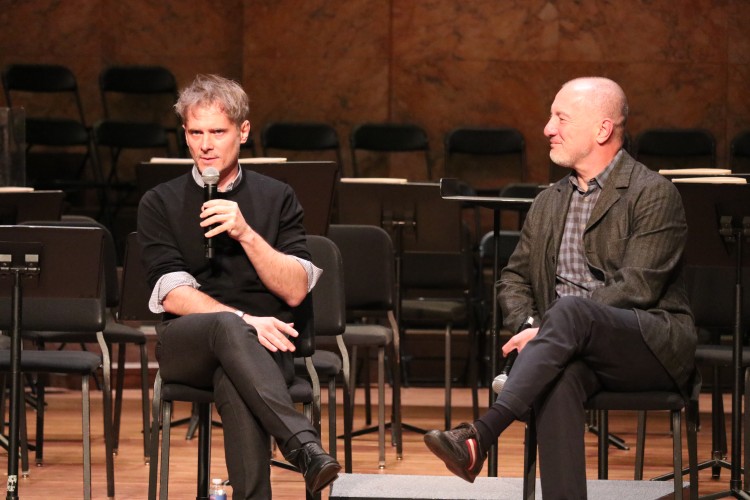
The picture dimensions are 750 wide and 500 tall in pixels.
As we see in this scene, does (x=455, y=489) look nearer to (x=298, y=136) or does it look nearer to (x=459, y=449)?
(x=459, y=449)

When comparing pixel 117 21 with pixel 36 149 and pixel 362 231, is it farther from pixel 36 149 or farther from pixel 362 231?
pixel 362 231

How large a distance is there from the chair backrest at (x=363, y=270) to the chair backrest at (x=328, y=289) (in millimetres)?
810

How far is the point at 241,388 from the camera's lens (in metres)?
2.91

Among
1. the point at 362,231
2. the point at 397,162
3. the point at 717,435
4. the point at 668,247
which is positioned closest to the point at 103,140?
the point at 397,162

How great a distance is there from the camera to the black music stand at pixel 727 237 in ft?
11.9

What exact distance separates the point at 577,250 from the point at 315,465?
988 millimetres

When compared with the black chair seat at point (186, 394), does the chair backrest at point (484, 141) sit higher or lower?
higher

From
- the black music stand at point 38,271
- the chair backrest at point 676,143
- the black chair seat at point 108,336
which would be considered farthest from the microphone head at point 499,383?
the chair backrest at point 676,143

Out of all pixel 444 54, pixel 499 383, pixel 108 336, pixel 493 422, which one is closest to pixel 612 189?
pixel 499 383

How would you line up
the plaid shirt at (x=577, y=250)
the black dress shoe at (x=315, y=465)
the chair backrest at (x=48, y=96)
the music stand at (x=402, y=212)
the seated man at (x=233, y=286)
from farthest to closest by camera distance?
the chair backrest at (x=48, y=96) → the music stand at (x=402, y=212) → the plaid shirt at (x=577, y=250) → the seated man at (x=233, y=286) → the black dress shoe at (x=315, y=465)

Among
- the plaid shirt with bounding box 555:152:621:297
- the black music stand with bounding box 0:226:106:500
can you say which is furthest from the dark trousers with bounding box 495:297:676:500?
the black music stand with bounding box 0:226:106:500

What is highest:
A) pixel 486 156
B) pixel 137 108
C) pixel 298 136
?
pixel 137 108

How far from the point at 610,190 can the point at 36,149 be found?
6.00 m

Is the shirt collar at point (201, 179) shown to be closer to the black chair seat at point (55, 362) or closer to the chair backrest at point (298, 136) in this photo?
the black chair seat at point (55, 362)
